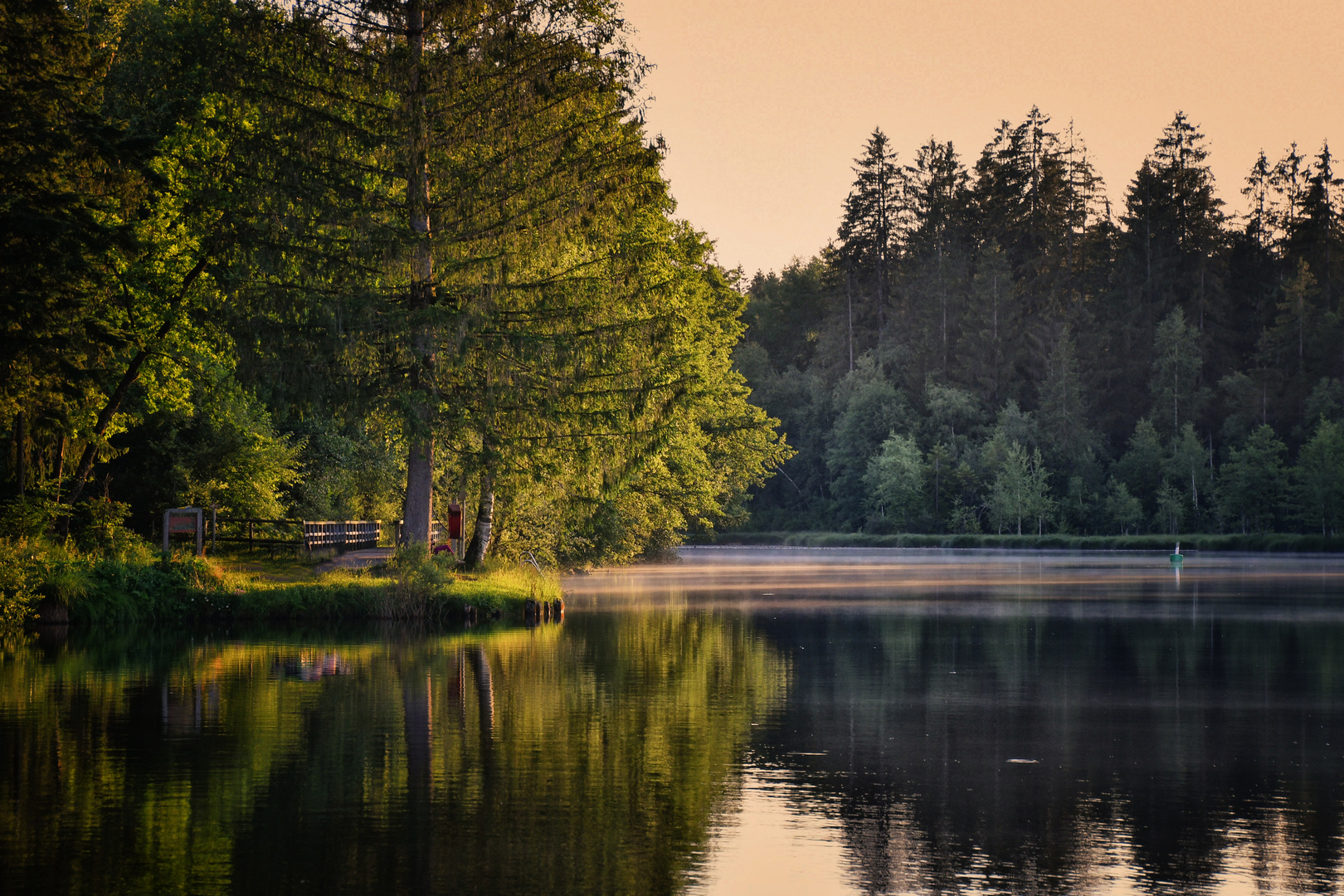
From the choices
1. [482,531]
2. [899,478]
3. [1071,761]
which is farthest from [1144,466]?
[1071,761]

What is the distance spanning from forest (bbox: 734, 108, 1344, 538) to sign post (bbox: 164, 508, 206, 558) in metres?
80.2

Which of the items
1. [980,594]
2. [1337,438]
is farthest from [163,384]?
[1337,438]

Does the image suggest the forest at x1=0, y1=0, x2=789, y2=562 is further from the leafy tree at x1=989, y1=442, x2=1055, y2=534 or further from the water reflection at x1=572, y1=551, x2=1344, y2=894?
the leafy tree at x1=989, y1=442, x2=1055, y2=534

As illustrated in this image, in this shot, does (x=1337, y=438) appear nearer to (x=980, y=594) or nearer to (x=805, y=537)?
(x=805, y=537)

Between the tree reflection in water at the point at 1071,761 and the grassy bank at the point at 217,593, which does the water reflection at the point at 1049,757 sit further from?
the grassy bank at the point at 217,593

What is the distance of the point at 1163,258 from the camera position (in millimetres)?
119625

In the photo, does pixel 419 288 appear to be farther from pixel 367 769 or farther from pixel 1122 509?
pixel 1122 509

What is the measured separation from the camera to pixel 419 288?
3388 centimetres

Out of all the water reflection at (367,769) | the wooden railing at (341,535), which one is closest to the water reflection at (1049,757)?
the water reflection at (367,769)

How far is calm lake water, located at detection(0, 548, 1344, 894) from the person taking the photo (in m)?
9.87

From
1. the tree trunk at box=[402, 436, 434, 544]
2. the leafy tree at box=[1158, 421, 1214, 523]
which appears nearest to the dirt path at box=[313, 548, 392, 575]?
the tree trunk at box=[402, 436, 434, 544]

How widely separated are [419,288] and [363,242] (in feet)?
6.20

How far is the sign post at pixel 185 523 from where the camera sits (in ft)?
118

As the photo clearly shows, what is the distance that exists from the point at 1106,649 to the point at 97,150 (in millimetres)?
20605
